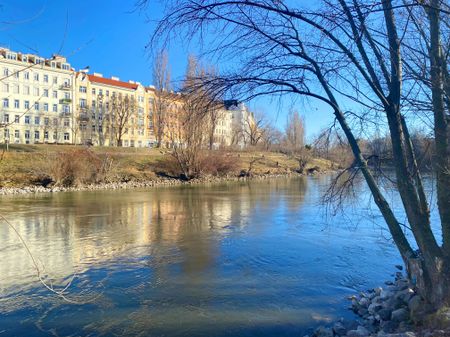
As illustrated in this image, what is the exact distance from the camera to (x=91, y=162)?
3139 cm

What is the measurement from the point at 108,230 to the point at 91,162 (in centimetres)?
2030

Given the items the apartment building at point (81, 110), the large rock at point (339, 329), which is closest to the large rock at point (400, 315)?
the large rock at point (339, 329)

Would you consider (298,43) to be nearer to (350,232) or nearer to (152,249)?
(152,249)

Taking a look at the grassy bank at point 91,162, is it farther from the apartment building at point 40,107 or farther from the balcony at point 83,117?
the balcony at point 83,117

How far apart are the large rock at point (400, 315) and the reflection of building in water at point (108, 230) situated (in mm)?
4177

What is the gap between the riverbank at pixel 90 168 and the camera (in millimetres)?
28344

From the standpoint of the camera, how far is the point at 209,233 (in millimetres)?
12242

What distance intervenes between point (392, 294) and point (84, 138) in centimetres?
6572

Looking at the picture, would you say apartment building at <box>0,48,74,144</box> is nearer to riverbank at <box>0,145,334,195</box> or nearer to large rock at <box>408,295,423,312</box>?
riverbank at <box>0,145,334,195</box>

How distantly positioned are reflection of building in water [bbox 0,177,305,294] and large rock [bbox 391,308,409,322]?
13.7 feet

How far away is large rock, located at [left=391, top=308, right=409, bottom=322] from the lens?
5.06m

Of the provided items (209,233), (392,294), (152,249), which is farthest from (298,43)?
(209,233)

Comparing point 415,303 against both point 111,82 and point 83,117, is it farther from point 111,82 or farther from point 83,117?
point 111,82

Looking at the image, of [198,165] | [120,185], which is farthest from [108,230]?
[198,165]
